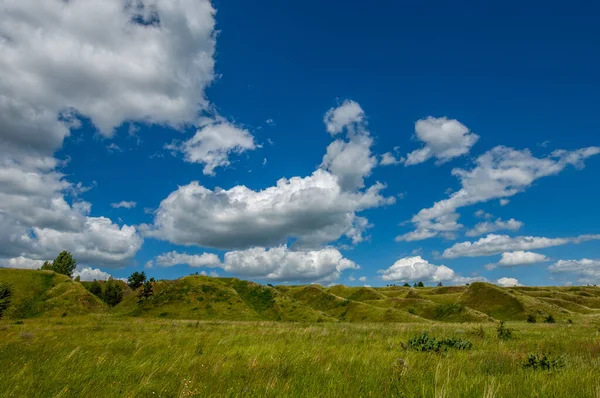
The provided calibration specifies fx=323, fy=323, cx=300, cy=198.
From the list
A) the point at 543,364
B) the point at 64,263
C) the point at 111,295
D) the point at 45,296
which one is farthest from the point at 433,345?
the point at 64,263

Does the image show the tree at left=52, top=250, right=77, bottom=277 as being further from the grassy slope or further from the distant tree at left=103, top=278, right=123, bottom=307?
the grassy slope

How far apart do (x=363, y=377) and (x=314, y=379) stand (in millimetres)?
728

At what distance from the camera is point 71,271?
478ft

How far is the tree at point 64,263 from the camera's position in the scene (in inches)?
5546

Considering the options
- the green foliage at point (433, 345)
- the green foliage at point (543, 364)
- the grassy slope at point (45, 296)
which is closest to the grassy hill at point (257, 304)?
the grassy slope at point (45, 296)

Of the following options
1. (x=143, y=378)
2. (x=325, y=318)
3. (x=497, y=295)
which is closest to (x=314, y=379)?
(x=143, y=378)

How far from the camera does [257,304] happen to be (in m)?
65.6

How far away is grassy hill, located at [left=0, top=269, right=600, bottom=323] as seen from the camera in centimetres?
5672

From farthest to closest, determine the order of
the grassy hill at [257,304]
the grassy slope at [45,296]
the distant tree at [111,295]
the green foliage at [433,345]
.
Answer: the distant tree at [111,295] → the grassy slope at [45,296] → the grassy hill at [257,304] → the green foliage at [433,345]

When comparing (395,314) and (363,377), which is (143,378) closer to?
(363,377)

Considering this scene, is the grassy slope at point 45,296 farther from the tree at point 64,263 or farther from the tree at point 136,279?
the tree at point 64,263

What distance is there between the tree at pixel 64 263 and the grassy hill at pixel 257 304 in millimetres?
58711

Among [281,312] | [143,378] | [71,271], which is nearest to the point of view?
[143,378]

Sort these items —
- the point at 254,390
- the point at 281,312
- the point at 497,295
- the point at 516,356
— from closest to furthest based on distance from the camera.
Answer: the point at 254,390
the point at 516,356
the point at 281,312
the point at 497,295
